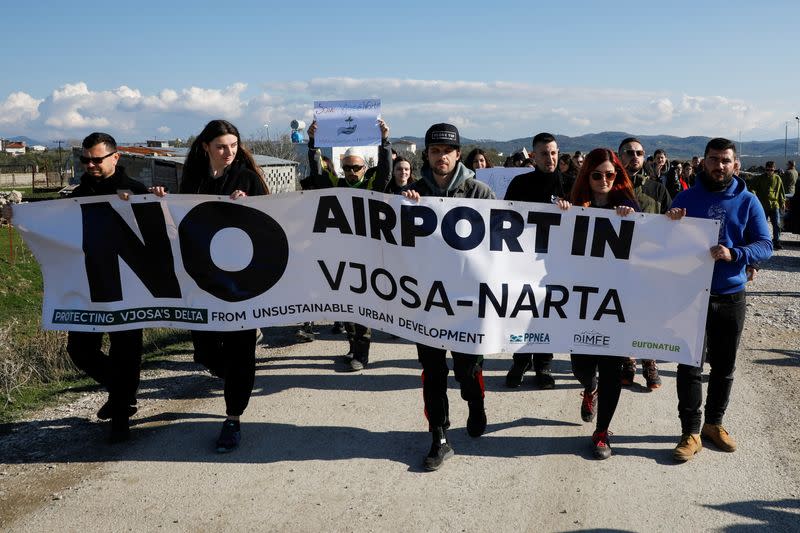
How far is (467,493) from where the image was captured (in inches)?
Result: 181

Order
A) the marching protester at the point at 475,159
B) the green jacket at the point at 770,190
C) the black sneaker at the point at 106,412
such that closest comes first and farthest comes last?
the black sneaker at the point at 106,412 → the marching protester at the point at 475,159 → the green jacket at the point at 770,190

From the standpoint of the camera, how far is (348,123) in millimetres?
8367

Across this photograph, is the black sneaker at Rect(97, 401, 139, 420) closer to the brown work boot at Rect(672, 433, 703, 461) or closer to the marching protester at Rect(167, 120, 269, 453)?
the marching protester at Rect(167, 120, 269, 453)

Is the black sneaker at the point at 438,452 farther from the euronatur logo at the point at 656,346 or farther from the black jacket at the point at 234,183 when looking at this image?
the black jacket at the point at 234,183

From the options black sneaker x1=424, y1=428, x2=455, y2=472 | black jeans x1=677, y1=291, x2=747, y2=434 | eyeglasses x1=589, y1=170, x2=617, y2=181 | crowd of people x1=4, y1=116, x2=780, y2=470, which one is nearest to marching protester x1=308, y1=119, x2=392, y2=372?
crowd of people x1=4, y1=116, x2=780, y2=470

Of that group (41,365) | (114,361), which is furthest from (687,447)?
(41,365)

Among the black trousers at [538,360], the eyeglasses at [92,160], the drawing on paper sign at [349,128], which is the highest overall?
the drawing on paper sign at [349,128]

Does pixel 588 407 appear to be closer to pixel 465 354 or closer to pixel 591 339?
pixel 591 339

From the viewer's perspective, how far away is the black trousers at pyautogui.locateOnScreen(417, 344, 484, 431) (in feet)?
16.8

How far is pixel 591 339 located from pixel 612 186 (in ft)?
3.71

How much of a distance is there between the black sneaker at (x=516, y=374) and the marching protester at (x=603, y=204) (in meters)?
1.18

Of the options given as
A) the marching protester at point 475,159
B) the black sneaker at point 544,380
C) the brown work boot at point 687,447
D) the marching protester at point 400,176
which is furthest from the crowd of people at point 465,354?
the marching protester at point 475,159

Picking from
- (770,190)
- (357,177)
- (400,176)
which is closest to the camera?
(400,176)

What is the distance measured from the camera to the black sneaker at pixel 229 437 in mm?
5254
